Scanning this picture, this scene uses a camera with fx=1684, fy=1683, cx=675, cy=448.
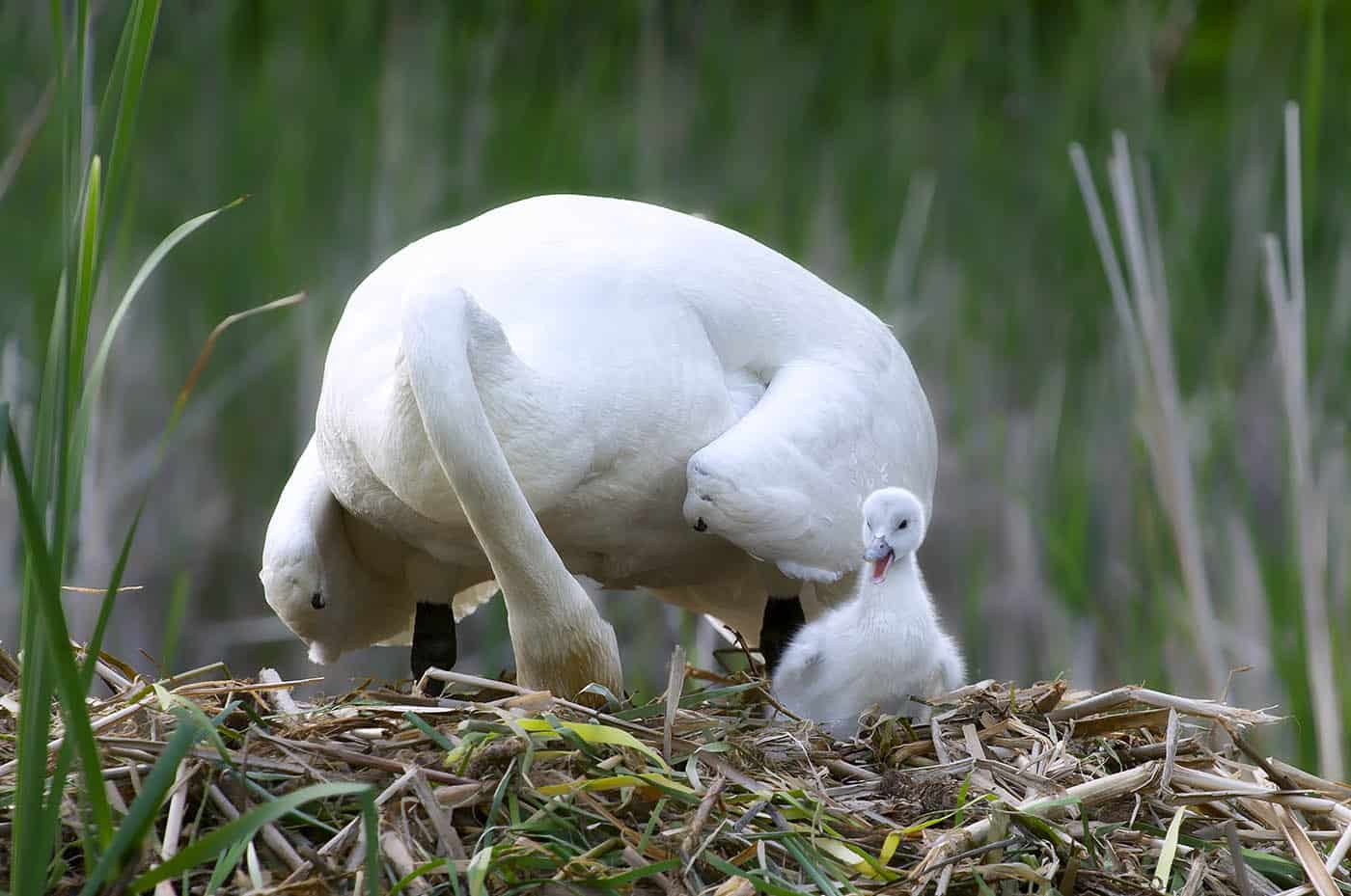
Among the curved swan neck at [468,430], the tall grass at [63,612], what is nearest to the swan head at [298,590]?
the curved swan neck at [468,430]

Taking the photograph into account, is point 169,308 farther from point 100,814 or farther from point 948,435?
point 100,814

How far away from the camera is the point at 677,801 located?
1977mm

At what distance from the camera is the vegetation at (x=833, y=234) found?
4.30m

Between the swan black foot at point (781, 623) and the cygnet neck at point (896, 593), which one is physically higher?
the cygnet neck at point (896, 593)

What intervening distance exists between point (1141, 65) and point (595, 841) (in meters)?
3.06

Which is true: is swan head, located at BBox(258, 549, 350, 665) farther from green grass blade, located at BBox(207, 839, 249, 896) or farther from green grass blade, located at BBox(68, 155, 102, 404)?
green grass blade, located at BBox(68, 155, 102, 404)

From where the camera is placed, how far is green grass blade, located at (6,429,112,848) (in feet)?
4.52

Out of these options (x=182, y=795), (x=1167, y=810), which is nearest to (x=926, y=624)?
(x=1167, y=810)

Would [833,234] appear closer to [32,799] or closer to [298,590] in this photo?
[298,590]

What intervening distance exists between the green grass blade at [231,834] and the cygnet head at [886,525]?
3.84 ft

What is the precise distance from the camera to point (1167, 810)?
2234 millimetres

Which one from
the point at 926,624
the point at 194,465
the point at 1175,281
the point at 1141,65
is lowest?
the point at 194,465

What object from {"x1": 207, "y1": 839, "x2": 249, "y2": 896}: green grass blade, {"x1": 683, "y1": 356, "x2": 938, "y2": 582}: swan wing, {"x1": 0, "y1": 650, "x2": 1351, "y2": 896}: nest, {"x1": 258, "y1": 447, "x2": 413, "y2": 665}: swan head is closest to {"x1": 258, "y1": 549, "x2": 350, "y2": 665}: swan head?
{"x1": 258, "y1": 447, "x2": 413, "y2": 665}: swan head

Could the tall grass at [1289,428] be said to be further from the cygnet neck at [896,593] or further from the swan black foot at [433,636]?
the swan black foot at [433,636]
